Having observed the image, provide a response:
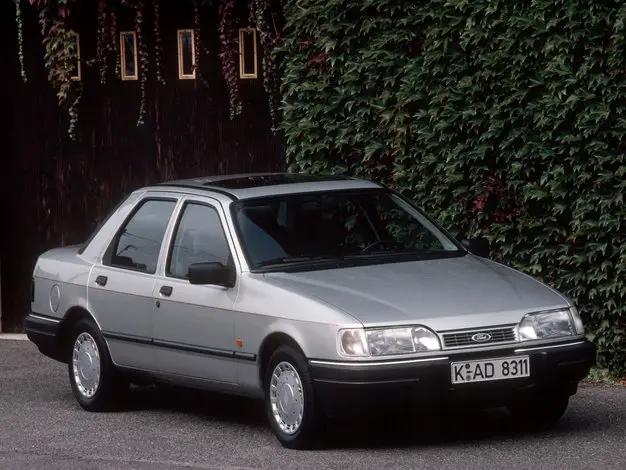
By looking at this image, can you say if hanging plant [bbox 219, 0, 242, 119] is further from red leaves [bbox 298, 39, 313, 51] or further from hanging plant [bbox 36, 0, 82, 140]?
hanging plant [bbox 36, 0, 82, 140]

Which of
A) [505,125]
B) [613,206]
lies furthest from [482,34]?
[613,206]

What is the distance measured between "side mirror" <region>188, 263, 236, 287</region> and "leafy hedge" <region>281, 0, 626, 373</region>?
3.13 meters

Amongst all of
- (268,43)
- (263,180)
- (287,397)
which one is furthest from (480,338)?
(268,43)

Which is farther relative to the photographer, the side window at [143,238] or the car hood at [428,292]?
the side window at [143,238]

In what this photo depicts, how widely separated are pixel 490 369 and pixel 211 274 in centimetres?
187

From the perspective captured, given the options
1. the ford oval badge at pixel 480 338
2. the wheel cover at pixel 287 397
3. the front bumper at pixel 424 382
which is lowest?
the wheel cover at pixel 287 397

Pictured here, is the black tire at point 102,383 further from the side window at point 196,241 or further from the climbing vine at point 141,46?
the climbing vine at point 141,46

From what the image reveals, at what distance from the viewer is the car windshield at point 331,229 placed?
1002 centimetres

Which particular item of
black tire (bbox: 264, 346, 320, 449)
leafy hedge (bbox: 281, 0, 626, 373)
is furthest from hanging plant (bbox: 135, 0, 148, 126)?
black tire (bbox: 264, 346, 320, 449)

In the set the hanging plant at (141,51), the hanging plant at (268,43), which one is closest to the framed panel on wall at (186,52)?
the hanging plant at (141,51)

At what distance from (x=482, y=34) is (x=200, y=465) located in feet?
15.5

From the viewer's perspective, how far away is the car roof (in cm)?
1048

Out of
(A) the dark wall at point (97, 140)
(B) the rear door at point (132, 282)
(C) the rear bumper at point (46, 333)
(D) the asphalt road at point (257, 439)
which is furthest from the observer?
(A) the dark wall at point (97, 140)

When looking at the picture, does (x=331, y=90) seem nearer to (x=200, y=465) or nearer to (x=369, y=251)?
(x=369, y=251)
